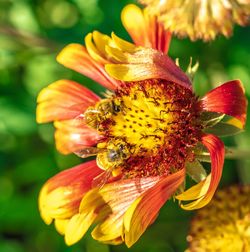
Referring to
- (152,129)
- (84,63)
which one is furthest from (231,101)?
(84,63)

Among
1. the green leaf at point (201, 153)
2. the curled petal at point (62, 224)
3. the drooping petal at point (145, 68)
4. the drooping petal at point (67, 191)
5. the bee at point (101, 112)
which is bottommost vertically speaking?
the curled petal at point (62, 224)

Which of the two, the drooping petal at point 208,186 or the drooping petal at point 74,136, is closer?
the drooping petal at point 208,186

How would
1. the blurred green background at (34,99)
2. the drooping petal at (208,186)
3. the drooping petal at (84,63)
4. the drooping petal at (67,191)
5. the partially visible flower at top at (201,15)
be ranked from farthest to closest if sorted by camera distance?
the blurred green background at (34,99) → the drooping petal at (84,63) → the drooping petal at (67,191) → the partially visible flower at top at (201,15) → the drooping petal at (208,186)

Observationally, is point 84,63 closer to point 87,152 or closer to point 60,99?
point 60,99

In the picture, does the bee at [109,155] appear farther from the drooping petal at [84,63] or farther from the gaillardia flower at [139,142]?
the drooping petal at [84,63]

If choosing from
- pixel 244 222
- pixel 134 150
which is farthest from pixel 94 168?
pixel 244 222

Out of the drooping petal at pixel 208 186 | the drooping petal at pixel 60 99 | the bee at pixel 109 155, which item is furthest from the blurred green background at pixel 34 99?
the drooping petal at pixel 208 186
